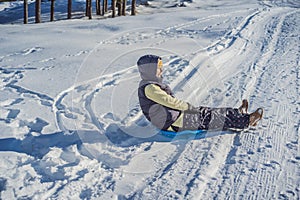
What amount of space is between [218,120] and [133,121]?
1.01m

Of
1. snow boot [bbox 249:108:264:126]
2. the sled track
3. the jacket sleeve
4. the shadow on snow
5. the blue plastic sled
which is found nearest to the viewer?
the sled track

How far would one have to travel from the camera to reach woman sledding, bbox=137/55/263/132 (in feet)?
14.5

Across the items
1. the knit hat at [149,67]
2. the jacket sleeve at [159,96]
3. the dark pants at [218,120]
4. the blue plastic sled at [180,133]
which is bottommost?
the blue plastic sled at [180,133]

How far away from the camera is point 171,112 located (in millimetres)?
4441

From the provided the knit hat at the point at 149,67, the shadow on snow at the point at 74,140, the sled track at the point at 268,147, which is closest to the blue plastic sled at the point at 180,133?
the shadow on snow at the point at 74,140

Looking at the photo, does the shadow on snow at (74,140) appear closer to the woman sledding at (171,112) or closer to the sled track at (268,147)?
the woman sledding at (171,112)

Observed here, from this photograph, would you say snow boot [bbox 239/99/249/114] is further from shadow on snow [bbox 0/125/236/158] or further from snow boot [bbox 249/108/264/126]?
shadow on snow [bbox 0/125/236/158]

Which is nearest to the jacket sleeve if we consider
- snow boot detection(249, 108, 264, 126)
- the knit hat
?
the knit hat

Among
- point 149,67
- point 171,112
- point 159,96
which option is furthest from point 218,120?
point 149,67

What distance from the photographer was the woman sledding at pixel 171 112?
4.42 metres

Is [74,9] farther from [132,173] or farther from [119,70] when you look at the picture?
[132,173]

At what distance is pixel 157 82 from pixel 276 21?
8.69 meters

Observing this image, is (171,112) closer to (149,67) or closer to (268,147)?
(149,67)

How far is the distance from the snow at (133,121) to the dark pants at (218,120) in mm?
104
